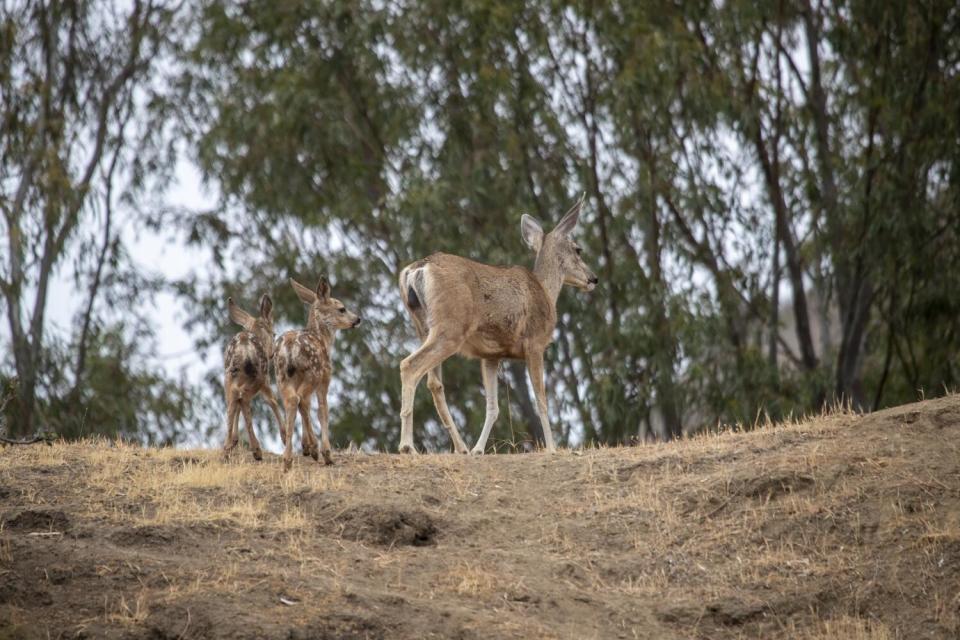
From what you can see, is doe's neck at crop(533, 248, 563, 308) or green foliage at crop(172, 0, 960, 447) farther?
green foliage at crop(172, 0, 960, 447)

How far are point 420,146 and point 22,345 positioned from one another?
26.8ft

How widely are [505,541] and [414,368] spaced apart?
346cm

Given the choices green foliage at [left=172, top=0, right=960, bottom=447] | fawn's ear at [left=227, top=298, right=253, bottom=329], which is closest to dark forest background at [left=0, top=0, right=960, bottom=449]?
green foliage at [left=172, top=0, right=960, bottom=447]

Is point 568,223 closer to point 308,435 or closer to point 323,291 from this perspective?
point 323,291

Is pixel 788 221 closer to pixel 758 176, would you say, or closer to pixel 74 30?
pixel 758 176

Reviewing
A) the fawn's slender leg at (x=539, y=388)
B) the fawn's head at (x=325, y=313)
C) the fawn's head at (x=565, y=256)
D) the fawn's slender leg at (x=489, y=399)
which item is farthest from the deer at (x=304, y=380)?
the fawn's head at (x=565, y=256)

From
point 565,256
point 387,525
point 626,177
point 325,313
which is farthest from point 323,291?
point 626,177

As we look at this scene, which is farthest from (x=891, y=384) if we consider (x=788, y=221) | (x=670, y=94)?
(x=670, y=94)

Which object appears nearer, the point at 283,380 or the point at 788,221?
the point at 283,380

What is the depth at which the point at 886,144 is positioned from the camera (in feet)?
87.0

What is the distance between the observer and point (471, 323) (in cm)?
1565

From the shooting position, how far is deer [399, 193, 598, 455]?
50.2ft

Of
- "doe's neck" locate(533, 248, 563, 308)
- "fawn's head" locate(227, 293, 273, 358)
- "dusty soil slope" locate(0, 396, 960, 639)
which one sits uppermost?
"doe's neck" locate(533, 248, 563, 308)

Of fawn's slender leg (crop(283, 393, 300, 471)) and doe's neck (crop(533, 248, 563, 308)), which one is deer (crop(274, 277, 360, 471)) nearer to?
fawn's slender leg (crop(283, 393, 300, 471))
